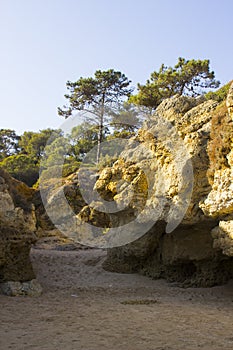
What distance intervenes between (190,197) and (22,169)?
82.7 feet

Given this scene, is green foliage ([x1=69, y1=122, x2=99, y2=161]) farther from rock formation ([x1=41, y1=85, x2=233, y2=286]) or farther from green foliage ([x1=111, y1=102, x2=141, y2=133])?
rock formation ([x1=41, y1=85, x2=233, y2=286])

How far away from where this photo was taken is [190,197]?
13.1 m

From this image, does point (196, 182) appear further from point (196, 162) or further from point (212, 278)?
point (212, 278)

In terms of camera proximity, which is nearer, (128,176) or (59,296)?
(59,296)

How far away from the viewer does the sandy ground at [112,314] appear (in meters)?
7.12

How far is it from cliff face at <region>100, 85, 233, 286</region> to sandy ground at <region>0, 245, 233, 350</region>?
34.5 inches

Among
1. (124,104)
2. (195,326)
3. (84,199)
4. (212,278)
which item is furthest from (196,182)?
(124,104)

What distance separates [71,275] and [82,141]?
1911cm

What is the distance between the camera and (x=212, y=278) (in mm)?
13828

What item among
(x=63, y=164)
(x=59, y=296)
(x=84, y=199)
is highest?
(x=63, y=164)

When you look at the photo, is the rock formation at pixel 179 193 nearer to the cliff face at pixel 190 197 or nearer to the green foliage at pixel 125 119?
the cliff face at pixel 190 197

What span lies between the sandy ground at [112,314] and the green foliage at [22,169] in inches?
781

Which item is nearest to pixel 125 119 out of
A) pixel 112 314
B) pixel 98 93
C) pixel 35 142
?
pixel 98 93

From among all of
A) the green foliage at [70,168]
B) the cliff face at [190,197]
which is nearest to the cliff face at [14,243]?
the cliff face at [190,197]
